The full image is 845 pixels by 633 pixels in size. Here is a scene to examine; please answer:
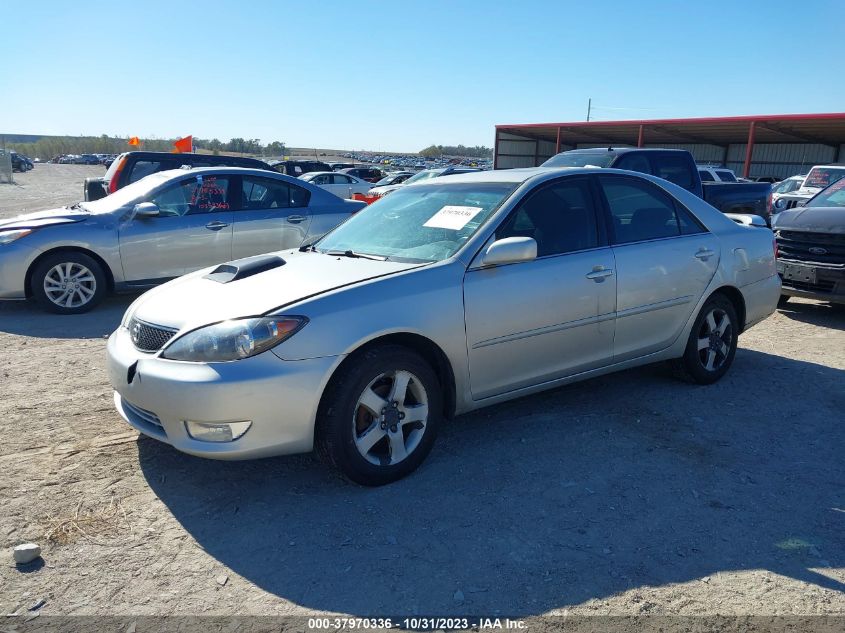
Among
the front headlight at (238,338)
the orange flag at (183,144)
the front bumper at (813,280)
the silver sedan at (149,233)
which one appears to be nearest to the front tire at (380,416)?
the front headlight at (238,338)

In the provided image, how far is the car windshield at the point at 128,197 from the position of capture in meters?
7.57

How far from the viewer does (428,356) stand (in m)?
3.74

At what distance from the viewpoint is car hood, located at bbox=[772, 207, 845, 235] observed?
746 centimetres

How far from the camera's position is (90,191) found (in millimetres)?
11500

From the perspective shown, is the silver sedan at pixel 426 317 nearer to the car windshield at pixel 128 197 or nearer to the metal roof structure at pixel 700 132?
the car windshield at pixel 128 197

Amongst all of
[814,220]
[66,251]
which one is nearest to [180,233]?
[66,251]

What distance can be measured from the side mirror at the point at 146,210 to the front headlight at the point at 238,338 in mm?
4562

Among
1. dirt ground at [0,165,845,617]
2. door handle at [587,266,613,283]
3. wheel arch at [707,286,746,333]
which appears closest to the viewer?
dirt ground at [0,165,845,617]

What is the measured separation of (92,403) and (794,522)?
4.33 m

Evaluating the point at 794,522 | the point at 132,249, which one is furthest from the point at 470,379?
the point at 132,249

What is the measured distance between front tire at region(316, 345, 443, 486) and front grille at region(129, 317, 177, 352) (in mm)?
914

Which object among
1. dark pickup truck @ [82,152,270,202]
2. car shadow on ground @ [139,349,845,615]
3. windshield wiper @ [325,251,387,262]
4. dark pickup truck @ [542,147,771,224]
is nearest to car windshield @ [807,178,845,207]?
dark pickup truck @ [542,147,771,224]

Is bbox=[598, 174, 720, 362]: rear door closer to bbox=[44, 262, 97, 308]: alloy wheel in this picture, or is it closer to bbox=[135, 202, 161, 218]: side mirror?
bbox=[135, 202, 161, 218]: side mirror

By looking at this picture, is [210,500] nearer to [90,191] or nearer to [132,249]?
[132,249]
